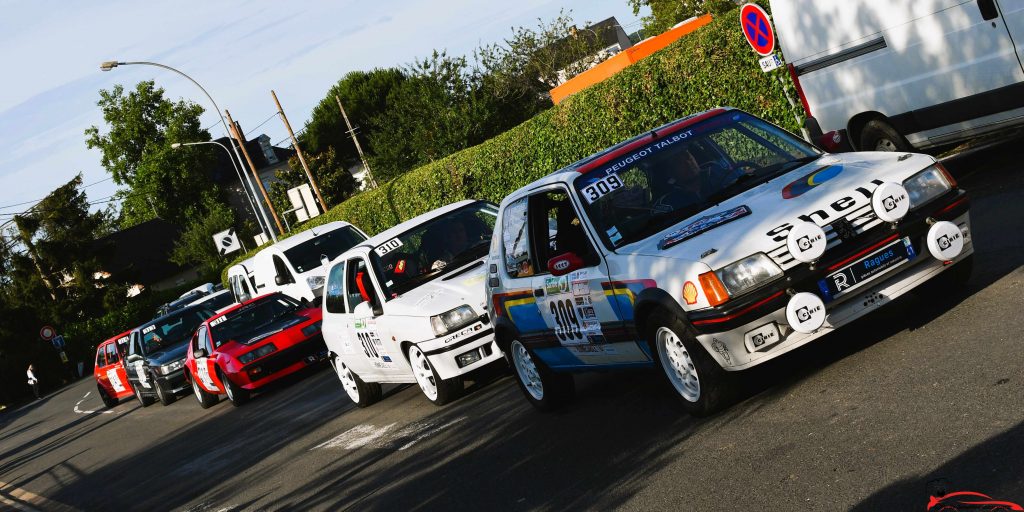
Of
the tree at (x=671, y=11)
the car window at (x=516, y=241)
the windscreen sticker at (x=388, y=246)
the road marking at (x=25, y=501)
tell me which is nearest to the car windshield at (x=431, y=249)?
the windscreen sticker at (x=388, y=246)

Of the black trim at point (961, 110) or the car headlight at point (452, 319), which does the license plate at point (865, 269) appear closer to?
the car headlight at point (452, 319)

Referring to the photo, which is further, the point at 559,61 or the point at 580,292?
the point at 559,61

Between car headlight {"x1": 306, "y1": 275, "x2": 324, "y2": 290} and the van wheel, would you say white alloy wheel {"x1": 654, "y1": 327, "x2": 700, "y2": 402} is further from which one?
car headlight {"x1": 306, "y1": 275, "x2": 324, "y2": 290}

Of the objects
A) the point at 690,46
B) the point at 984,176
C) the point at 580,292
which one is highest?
the point at 690,46

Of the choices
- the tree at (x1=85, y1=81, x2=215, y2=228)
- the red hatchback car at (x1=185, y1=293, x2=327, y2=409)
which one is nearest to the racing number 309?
the red hatchback car at (x1=185, y1=293, x2=327, y2=409)

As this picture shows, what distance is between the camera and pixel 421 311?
1123cm

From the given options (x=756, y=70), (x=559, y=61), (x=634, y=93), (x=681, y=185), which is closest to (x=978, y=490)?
(x=681, y=185)

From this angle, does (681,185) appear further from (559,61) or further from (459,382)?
(559,61)

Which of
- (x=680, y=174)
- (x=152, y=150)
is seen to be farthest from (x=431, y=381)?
(x=152, y=150)

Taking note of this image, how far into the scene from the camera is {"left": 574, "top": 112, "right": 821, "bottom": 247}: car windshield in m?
7.86

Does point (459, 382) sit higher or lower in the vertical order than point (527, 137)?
lower

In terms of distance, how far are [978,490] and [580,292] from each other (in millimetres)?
3653

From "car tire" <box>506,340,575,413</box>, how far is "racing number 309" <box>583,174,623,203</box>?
1.65 meters

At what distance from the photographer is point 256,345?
18906 mm
